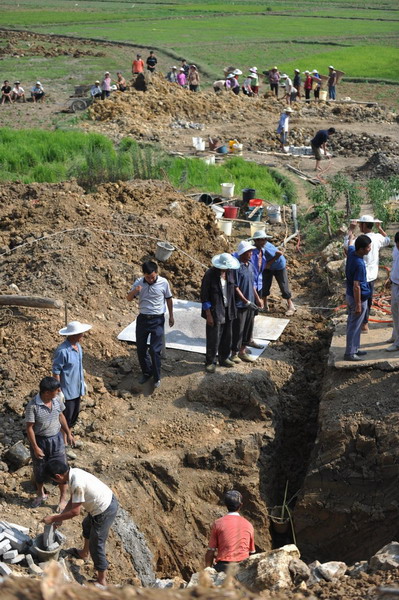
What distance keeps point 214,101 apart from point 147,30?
90.7 feet

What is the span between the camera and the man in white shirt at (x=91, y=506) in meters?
7.04

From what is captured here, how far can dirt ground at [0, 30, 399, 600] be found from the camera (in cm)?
868

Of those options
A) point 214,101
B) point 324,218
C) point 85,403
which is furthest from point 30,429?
point 214,101

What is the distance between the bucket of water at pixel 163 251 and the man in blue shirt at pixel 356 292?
12.1ft

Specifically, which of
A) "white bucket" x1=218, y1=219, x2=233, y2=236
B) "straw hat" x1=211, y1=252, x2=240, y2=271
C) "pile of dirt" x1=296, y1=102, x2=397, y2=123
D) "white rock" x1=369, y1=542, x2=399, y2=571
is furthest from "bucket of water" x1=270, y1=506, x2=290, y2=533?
"pile of dirt" x1=296, y1=102, x2=397, y2=123

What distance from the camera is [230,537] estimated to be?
7.24 m

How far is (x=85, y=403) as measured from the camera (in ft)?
32.2

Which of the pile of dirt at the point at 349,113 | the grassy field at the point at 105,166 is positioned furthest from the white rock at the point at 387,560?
the pile of dirt at the point at 349,113

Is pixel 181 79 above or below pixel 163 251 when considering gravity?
above

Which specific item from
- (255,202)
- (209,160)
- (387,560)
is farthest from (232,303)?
(209,160)

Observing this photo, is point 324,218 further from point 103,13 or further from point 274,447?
point 103,13

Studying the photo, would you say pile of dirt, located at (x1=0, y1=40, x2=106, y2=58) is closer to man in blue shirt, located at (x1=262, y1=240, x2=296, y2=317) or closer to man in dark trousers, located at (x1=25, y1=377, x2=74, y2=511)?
man in blue shirt, located at (x1=262, y1=240, x2=296, y2=317)

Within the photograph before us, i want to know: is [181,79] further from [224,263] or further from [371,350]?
[371,350]

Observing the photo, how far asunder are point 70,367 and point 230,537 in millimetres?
2402
